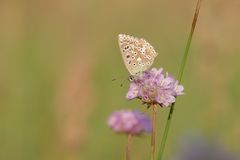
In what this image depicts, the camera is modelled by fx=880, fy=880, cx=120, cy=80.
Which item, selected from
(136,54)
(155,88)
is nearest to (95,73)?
(136,54)

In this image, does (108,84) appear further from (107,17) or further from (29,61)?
(107,17)

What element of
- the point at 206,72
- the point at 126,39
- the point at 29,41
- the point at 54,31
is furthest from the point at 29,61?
the point at 126,39

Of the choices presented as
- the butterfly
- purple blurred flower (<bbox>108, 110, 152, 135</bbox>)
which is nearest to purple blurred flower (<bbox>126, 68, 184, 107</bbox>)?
the butterfly

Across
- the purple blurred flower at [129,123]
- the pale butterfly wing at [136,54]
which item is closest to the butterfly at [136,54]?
the pale butterfly wing at [136,54]

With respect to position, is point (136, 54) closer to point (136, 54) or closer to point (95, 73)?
point (136, 54)

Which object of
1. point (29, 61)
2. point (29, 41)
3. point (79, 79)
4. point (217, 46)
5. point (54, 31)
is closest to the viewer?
point (217, 46)

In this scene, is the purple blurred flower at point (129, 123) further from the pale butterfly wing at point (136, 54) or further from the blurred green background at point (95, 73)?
the pale butterfly wing at point (136, 54)
